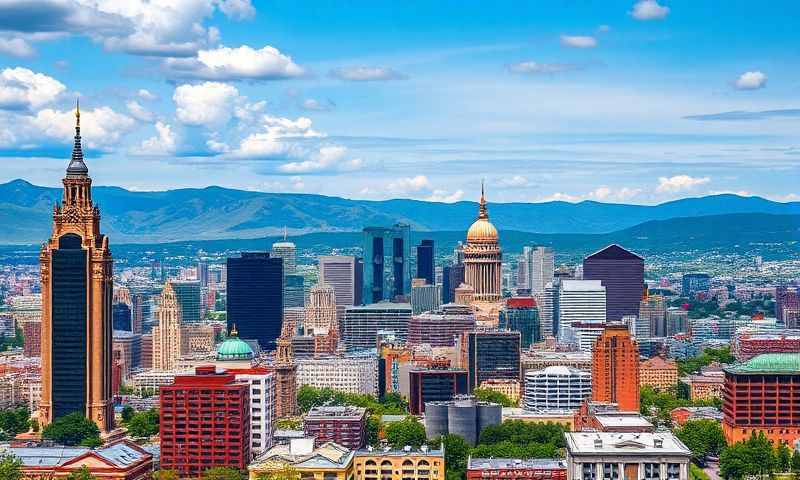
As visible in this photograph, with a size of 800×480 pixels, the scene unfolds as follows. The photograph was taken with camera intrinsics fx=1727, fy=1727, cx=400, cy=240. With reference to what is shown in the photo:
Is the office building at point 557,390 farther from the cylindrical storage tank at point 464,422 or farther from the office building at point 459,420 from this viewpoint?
the cylindrical storage tank at point 464,422

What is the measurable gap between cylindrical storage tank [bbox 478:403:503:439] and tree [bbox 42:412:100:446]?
2503 centimetres

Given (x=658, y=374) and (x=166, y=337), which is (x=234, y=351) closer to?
(x=658, y=374)

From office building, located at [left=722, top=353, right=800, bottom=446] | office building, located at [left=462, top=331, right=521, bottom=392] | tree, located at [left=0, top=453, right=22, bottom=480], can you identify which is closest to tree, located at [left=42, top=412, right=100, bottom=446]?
tree, located at [left=0, top=453, right=22, bottom=480]

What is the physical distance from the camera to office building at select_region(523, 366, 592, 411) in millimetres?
134750

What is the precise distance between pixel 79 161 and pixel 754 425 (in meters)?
49.1

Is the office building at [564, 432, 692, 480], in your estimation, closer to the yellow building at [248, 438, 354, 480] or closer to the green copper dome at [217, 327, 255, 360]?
the yellow building at [248, 438, 354, 480]

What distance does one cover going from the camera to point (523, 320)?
186250 mm

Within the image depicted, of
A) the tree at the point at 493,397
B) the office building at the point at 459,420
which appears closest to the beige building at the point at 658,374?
the tree at the point at 493,397

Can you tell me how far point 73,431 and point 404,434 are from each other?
21.4 metres

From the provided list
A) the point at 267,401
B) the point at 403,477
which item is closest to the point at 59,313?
the point at 267,401

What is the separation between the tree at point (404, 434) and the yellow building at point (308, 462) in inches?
664

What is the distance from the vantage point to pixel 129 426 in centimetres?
12112

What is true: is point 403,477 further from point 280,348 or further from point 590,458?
point 280,348

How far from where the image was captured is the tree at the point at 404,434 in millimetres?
110750
